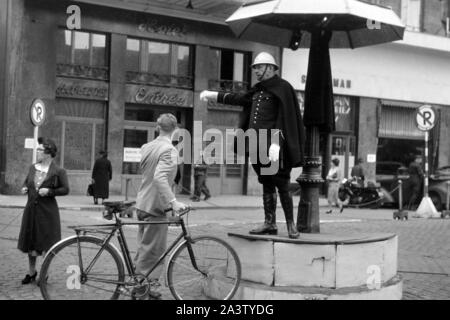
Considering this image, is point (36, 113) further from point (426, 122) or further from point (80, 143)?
point (426, 122)

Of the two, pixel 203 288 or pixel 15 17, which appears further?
pixel 15 17

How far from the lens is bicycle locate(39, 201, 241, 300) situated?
18.7 ft

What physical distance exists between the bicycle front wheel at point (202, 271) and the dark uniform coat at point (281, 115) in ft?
3.59

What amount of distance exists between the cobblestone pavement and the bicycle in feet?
1.65

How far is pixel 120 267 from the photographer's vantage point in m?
5.81

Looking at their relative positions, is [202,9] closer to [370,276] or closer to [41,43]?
[41,43]

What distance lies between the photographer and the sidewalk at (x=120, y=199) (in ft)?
57.4

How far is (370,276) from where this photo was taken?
6.33m

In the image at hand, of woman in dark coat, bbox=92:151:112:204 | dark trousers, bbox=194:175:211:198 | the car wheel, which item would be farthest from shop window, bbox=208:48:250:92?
the car wheel

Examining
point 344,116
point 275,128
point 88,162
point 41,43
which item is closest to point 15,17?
point 41,43

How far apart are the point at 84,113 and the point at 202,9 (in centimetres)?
563

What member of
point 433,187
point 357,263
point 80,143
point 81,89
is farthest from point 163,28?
point 357,263

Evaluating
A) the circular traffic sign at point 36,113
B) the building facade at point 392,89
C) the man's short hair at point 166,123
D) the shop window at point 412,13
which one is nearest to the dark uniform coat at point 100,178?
the circular traffic sign at point 36,113
